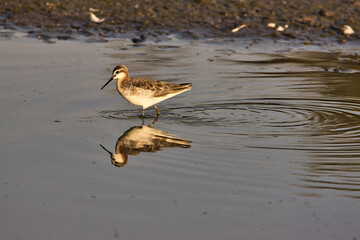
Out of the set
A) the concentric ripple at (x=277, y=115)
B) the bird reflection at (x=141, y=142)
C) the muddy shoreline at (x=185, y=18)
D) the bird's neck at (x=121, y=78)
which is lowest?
the bird reflection at (x=141, y=142)

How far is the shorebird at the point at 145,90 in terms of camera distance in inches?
416

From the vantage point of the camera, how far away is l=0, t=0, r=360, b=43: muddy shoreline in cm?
1662

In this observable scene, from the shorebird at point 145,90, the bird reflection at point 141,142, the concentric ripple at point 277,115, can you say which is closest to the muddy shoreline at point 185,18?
the shorebird at point 145,90

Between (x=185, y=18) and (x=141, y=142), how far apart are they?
9.06 meters

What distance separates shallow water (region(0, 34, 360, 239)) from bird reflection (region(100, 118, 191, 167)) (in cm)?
3

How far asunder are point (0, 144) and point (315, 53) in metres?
8.63

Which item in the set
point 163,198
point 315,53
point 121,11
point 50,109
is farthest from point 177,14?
point 163,198

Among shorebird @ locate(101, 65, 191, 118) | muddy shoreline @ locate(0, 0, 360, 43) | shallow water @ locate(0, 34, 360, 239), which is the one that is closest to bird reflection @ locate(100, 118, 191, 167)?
shallow water @ locate(0, 34, 360, 239)

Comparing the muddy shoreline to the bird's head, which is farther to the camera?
the muddy shoreline

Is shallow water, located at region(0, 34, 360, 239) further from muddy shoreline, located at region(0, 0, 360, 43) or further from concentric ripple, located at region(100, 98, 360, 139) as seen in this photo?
muddy shoreline, located at region(0, 0, 360, 43)

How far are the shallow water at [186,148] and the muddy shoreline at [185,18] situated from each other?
203 cm

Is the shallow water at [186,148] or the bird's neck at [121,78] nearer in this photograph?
the shallow water at [186,148]

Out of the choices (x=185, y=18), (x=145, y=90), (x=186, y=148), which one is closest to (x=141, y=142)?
(x=186, y=148)

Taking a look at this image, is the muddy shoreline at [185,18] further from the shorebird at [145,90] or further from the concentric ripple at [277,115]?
the concentric ripple at [277,115]
